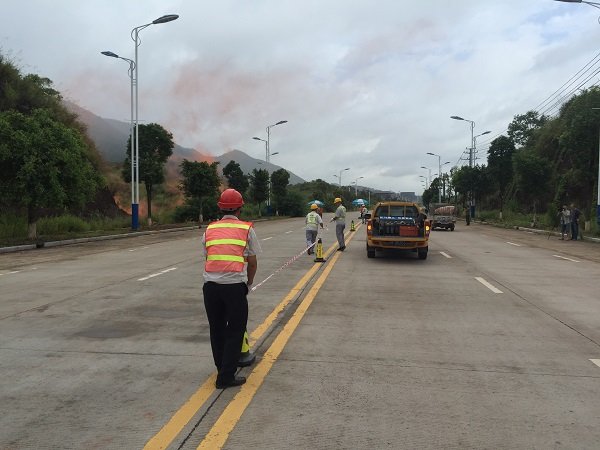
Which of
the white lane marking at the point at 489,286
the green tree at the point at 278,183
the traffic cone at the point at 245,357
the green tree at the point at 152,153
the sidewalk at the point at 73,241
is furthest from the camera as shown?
the green tree at the point at 278,183

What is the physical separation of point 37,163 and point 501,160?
3919 centimetres

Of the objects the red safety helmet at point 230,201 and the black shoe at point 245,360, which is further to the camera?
the black shoe at point 245,360

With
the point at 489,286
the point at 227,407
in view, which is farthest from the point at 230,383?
the point at 489,286

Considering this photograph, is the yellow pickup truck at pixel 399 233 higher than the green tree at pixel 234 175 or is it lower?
lower

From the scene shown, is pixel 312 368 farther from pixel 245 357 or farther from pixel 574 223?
pixel 574 223

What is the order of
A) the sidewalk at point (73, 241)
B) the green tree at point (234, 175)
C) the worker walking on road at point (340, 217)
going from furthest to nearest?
the green tree at point (234, 175), the sidewalk at point (73, 241), the worker walking on road at point (340, 217)

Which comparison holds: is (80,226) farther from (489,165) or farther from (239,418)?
(489,165)

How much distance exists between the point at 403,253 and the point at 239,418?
1433cm

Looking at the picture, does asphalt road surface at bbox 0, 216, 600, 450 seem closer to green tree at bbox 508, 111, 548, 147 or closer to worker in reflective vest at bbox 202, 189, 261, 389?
worker in reflective vest at bbox 202, 189, 261, 389

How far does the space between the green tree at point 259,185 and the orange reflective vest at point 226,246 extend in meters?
55.2

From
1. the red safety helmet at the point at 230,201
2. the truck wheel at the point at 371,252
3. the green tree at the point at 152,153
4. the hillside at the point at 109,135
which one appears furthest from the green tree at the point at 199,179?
the red safety helmet at the point at 230,201

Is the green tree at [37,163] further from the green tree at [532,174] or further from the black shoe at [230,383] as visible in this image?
the green tree at [532,174]

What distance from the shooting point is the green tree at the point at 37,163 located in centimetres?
2052

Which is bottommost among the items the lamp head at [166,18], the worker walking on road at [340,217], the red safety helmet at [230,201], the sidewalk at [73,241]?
the sidewalk at [73,241]
